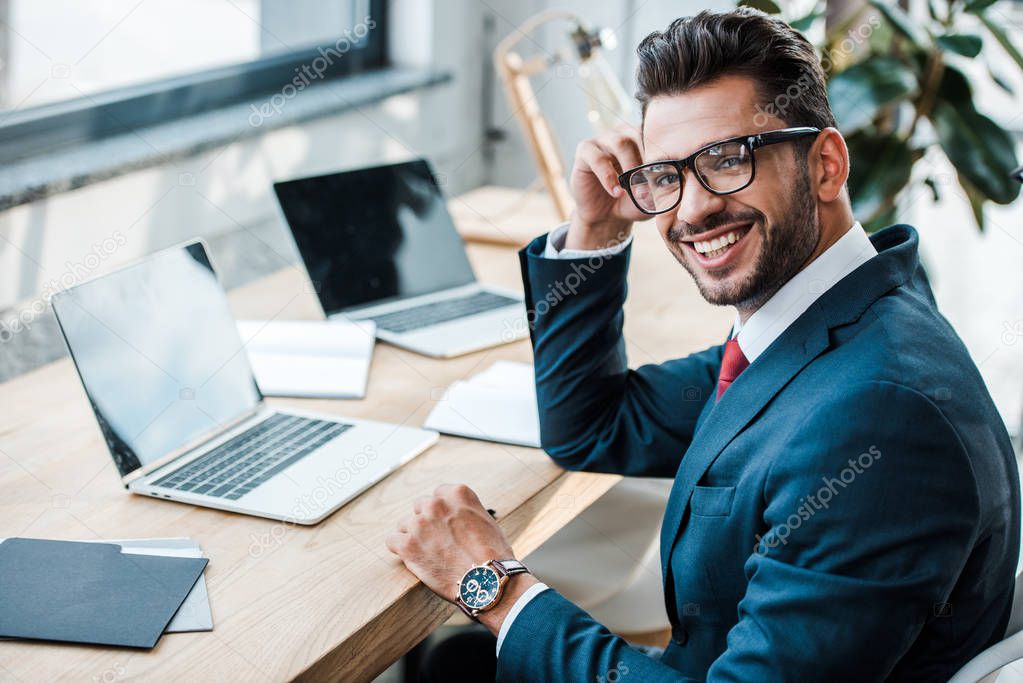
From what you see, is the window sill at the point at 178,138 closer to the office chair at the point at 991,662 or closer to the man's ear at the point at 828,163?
the man's ear at the point at 828,163

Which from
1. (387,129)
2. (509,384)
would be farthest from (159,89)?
(509,384)

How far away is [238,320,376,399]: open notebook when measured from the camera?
1.66m

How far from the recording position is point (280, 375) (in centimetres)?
170

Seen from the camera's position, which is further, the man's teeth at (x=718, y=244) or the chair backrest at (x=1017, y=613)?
the man's teeth at (x=718, y=244)

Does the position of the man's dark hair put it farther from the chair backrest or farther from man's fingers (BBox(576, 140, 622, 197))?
the chair backrest

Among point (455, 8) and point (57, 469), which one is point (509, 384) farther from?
point (455, 8)

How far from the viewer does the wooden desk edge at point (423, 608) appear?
1093 mm

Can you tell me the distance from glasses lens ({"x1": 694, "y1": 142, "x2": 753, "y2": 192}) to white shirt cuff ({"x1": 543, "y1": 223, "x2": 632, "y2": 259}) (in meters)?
0.33

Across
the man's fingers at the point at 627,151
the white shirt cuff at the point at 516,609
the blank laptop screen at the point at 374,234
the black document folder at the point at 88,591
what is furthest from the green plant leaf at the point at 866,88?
the black document folder at the point at 88,591

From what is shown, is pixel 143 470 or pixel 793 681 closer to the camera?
pixel 793 681

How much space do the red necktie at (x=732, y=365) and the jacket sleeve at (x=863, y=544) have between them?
0.27m

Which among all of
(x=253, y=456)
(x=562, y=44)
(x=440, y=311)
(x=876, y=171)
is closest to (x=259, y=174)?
(x=440, y=311)

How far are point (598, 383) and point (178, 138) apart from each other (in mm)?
1309

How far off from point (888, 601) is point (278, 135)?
2.04m
